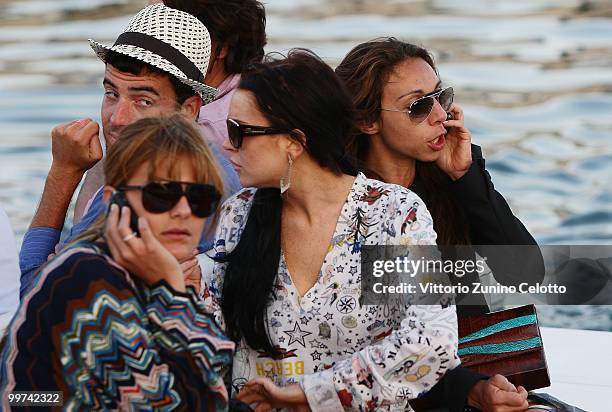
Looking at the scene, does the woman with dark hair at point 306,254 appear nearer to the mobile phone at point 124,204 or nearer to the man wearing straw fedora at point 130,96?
the man wearing straw fedora at point 130,96

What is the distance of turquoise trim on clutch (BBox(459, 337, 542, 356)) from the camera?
3105 mm

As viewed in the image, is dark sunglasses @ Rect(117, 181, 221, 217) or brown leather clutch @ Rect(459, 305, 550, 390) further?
brown leather clutch @ Rect(459, 305, 550, 390)

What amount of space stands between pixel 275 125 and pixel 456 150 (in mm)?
750

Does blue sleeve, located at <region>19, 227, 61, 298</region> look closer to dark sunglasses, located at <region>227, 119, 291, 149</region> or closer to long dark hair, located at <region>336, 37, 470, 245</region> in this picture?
dark sunglasses, located at <region>227, 119, 291, 149</region>

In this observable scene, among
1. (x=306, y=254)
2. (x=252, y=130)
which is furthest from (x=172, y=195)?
(x=306, y=254)

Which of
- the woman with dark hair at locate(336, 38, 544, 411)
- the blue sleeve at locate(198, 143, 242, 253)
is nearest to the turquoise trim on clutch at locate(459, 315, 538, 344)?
the woman with dark hair at locate(336, 38, 544, 411)

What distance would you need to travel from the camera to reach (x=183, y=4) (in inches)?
148

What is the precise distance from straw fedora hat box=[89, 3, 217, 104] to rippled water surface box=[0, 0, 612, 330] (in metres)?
5.92

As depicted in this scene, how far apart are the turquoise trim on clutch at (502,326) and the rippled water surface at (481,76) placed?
5.96 m

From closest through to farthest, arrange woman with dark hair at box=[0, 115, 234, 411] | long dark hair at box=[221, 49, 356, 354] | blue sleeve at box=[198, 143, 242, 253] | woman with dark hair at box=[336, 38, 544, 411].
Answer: woman with dark hair at box=[0, 115, 234, 411] < blue sleeve at box=[198, 143, 242, 253] < long dark hair at box=[221, 49, 356, 354] < woman with dark hair at box=[336, 38, 544, 411]

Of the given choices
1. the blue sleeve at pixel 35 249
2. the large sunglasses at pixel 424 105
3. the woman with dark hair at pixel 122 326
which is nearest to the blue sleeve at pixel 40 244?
the blue sleeve at pixel 35 249

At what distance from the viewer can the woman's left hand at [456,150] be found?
3.40 metres

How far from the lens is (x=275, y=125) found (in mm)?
2844

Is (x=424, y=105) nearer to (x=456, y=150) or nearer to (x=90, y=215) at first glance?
(x=456, y=150)
